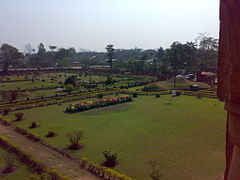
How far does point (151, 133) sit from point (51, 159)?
604 centimetres

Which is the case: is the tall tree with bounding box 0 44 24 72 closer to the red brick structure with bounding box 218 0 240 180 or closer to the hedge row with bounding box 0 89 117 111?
the hedge row with bounding box 0 89 117 111

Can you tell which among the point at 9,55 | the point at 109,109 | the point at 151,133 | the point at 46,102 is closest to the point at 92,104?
the point at 109,109

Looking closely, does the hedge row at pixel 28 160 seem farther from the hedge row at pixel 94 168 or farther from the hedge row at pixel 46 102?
the hedge row at pixel 46 102

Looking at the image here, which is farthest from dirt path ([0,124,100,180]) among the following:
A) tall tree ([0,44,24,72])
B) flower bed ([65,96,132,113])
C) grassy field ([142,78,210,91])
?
tall tree ([0,44,24,72])

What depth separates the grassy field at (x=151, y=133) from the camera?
1009 cm

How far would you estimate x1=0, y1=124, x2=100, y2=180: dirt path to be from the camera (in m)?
9.87

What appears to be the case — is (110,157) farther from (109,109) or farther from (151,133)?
(109,109)

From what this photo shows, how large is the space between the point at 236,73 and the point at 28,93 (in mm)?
31515

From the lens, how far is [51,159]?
36.8 ft

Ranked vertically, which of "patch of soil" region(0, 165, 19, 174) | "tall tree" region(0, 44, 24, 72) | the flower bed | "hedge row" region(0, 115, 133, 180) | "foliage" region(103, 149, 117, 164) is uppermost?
"tall tree" region(0, 44, 24, 72)

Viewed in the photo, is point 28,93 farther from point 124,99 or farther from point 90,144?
point 90,144

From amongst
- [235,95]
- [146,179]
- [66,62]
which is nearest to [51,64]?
[66,62]

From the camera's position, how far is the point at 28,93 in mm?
30906

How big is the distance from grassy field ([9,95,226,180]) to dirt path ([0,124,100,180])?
2.71ft
